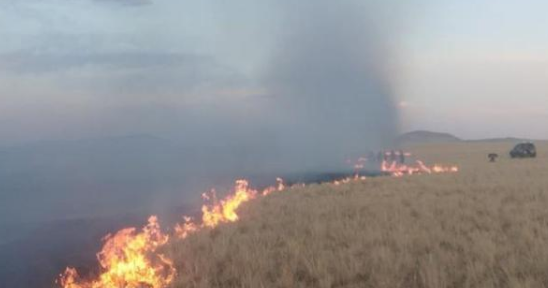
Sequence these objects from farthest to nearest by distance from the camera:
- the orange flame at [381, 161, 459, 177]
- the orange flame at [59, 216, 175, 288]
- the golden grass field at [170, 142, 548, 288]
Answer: the orange flame at [381, 161, 459, 177] < the orange flame at [59, 216, 175, 288] < the golden grass field at [170, 142, 548, 288]

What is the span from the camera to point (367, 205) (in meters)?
19.8

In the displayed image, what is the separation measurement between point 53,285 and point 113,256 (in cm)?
211

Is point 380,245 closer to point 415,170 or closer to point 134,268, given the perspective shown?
point 134,268

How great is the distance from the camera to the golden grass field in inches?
399

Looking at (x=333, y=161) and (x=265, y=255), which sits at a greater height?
(x=333, y=161)

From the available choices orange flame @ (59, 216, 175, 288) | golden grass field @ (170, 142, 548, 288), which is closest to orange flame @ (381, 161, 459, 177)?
golden grass field @ (170, 142, 548, 288)

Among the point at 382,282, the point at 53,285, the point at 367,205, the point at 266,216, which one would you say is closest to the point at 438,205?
the point at 367,205

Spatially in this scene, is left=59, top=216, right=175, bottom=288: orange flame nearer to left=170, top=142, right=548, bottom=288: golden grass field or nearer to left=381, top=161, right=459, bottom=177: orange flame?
left=170, top=142, right=548, bottom=288: golden grass field

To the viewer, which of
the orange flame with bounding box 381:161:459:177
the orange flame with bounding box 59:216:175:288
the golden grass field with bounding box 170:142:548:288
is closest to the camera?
the golden grass field with bounding box 170:142:548:288

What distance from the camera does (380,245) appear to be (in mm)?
12531

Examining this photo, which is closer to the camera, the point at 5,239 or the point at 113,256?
the point at 113,256

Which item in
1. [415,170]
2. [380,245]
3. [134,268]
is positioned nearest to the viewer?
[134,268]

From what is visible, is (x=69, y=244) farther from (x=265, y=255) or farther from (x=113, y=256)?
(x=265, y=255)

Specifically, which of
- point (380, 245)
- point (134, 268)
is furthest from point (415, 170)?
point (134, 268)
